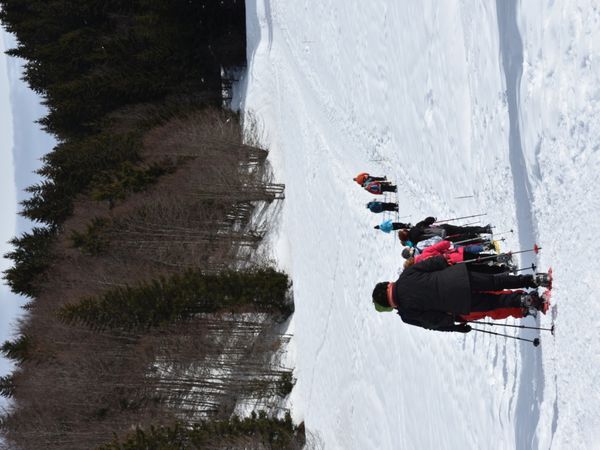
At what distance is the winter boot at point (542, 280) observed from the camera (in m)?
6.54

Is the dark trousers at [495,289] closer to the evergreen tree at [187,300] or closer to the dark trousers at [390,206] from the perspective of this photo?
the dark trousers at [390,206]

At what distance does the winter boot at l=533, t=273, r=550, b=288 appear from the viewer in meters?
6.54

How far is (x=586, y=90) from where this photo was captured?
5.82 meters

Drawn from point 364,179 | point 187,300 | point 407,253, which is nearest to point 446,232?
point 407,253

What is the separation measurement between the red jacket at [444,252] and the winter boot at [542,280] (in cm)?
101

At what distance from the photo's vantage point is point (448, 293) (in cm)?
663

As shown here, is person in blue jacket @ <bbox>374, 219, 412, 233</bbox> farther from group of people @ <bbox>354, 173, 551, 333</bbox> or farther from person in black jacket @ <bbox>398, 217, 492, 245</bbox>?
group of people @ <bbox>354, 173, 551, 333</bbox>

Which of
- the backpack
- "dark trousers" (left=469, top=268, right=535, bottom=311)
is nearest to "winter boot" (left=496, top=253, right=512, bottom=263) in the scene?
"dark trousers" (left=469, top=268, right=535, bottom=311)

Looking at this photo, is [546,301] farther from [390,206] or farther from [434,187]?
[390,206]

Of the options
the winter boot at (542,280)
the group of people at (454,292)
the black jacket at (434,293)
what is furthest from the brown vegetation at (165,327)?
the winter boot at (542,280)

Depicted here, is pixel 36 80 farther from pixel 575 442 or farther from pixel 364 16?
pixel 575 442

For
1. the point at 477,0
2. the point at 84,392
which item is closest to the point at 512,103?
the point at 477,0

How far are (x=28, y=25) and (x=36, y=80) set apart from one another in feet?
7.75

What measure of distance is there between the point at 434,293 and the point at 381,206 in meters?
5.33
